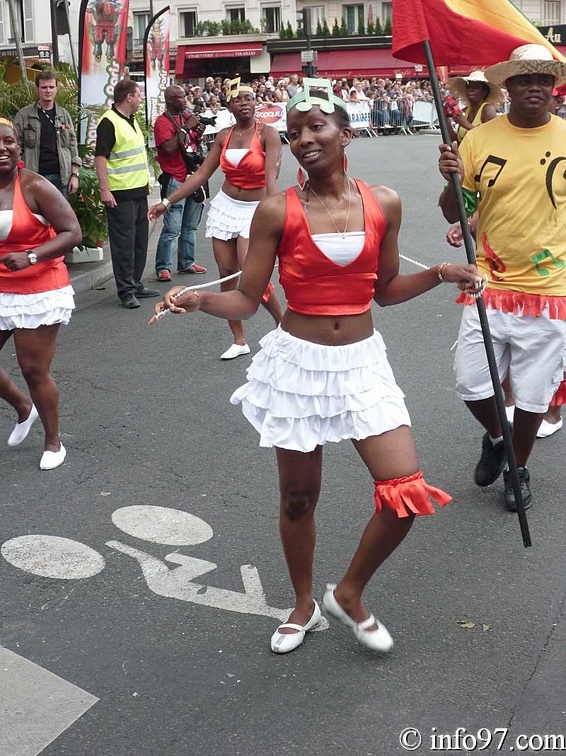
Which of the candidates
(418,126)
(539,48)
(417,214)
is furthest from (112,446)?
(418,126)

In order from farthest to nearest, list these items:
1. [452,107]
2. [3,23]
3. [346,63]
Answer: [346,63], [3,23], [452,107]

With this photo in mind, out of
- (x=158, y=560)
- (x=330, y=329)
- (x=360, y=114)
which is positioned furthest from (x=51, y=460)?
(x=360, y=114)

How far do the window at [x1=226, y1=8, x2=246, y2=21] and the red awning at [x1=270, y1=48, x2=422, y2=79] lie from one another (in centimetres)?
420

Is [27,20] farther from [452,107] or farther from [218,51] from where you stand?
[452,107]

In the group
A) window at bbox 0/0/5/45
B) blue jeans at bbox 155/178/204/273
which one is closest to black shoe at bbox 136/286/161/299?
blue jeans at bbox 155/178/204/273

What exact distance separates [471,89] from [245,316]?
480 cm

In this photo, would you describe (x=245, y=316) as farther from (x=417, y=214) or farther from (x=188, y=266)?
(x=417, y=214)

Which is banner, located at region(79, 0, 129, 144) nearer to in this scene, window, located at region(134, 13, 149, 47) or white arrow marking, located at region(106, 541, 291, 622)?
white arrow marking, located at region(106, 541, 291, 622)

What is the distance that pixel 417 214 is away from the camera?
1491 cm

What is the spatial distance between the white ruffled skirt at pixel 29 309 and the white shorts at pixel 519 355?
2230 mm

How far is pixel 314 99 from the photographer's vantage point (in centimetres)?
341

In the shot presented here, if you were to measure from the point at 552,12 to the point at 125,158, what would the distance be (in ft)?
189

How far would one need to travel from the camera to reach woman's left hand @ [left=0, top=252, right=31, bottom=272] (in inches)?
Answer: 205

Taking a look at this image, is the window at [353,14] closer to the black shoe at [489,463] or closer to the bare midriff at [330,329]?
the black shoe at [489,463]
